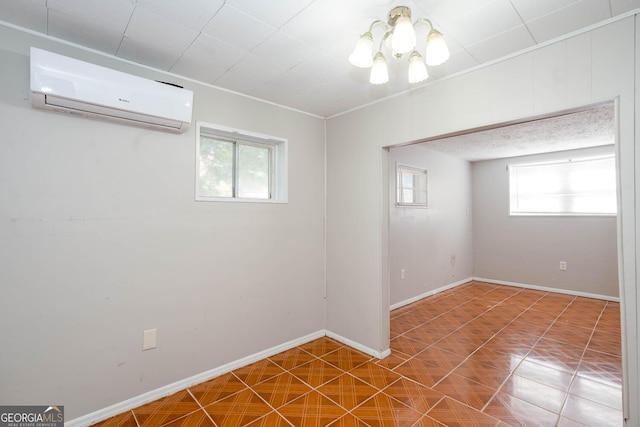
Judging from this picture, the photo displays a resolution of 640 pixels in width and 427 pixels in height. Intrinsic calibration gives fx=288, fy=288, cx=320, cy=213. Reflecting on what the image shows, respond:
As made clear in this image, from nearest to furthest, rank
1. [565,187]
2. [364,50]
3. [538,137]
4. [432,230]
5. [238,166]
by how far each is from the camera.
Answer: [364,50] → [238,166] → [538,137] → [432,230] → [565,187]

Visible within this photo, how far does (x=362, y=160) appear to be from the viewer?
291 cm

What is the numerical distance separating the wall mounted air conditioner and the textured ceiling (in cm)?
287

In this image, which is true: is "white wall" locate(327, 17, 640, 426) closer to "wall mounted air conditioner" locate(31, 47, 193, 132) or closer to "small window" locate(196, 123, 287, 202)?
"small window" locate(196, 123, 287, 202)

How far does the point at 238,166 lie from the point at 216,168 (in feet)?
0.71

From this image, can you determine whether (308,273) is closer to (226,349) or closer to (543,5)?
(226,349)

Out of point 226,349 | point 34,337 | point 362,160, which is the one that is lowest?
point 226,349

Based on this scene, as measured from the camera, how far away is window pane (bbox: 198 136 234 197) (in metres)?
2.55

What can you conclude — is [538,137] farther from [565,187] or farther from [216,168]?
[216,168]

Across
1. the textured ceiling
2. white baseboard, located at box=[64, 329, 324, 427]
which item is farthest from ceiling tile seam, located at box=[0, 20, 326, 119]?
white baseboard, located at box=[64, 329, 324, 427]

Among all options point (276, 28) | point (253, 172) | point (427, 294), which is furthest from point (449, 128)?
point (427, 294)

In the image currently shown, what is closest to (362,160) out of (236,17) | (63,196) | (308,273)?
(308,273)

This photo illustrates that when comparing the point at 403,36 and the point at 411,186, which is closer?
the point at 403,36

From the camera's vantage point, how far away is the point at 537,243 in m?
5.19

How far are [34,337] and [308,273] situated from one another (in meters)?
2.12
